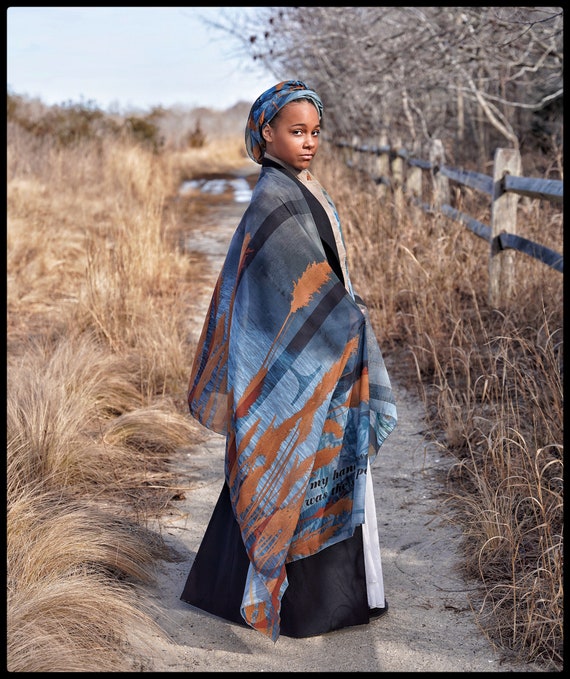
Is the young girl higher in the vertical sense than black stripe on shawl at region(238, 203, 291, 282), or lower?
lower

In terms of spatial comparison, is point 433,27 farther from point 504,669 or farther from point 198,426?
point 504,669

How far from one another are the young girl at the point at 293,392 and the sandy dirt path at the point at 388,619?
11 cm

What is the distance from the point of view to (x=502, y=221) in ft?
19.6

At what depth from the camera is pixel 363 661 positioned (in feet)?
8.33

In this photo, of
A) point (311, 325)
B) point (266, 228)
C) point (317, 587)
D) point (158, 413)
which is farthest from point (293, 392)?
point (158, 413)

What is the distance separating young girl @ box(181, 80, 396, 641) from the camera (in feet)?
7.89

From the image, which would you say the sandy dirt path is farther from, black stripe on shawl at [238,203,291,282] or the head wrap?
the head wrap

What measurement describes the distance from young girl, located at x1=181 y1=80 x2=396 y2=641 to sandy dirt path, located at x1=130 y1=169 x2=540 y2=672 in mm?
106

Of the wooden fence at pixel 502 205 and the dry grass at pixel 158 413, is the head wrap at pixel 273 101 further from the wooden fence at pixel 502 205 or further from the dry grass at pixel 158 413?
the wooden fence at pixel 502 205

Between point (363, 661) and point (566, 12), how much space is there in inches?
180

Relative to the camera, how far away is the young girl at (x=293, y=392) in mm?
2406

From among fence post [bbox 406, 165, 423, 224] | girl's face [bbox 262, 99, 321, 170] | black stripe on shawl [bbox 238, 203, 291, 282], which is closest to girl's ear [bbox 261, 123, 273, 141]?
girl's face [bbox 262, 99, 321, 170]

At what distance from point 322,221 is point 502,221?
12.4ft

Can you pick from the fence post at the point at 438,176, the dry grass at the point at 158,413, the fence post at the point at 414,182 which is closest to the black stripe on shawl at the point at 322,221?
the dry grass at the point at 158,413
